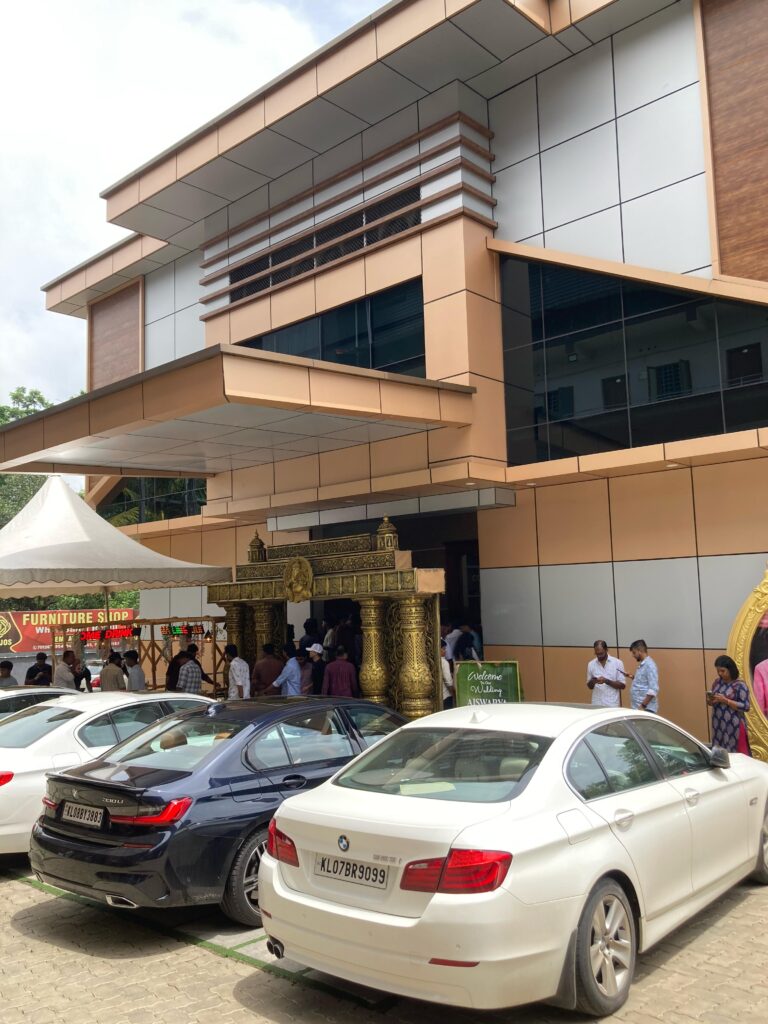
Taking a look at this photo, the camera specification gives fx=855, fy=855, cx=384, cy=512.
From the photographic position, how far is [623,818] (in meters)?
4.61

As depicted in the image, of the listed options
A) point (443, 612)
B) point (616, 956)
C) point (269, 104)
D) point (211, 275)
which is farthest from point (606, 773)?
point (211, 275)

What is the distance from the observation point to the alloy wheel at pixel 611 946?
430cm

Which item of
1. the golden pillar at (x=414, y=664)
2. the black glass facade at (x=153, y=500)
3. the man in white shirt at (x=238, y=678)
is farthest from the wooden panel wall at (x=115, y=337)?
the golden pillar at (x=414, y=664)

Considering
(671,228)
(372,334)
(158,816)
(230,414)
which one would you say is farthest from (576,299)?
(158,816)

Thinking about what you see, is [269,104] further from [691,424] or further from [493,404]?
[691,424]

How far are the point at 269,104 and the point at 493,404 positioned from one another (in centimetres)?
701

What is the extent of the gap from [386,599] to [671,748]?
24.1 feet

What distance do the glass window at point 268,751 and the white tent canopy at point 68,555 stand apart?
8.76 metres

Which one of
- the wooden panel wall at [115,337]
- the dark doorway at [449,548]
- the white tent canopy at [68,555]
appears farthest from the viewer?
the wooden panel wall at [115,337]

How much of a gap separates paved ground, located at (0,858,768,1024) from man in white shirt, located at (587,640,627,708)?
5049 mm

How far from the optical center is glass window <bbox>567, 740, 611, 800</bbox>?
4.62 metres

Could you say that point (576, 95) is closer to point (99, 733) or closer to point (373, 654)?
point (373, 654)

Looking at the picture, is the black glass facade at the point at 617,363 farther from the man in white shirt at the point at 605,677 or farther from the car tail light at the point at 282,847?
the car tail light at the point at 282,847

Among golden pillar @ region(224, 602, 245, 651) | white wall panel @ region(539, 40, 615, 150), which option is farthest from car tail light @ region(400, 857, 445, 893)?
white wall panel @ region(539, 40, 615, 150)
